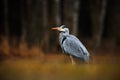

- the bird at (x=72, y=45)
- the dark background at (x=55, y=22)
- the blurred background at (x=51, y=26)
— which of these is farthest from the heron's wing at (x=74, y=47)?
the dark background at (x=55, y=22)

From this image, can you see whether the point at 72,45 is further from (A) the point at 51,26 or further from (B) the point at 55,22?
(A) the point at 51,26

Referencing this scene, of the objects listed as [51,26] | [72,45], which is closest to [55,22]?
[51,26]

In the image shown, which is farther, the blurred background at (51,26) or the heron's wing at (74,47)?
the blurred background at (51,26)

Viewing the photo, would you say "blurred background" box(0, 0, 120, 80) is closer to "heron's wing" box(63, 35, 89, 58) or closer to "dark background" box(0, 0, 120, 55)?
"dark background" box(0, 0, 120, 55)

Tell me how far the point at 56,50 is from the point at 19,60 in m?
1.68

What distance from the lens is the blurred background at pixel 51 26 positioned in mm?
13930

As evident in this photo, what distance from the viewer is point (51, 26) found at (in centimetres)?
1449

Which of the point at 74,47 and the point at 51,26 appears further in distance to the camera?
the point at 51,26

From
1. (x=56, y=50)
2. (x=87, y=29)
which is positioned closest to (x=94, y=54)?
(x=56, y=50)

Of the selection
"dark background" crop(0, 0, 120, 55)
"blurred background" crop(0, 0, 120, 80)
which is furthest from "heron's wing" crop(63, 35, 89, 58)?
"dark background" crop(0, 0, 120, 55)

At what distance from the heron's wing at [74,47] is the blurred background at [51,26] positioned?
19.3ft

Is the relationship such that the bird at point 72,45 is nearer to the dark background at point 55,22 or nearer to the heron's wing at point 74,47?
the heron's wing at point 74,47

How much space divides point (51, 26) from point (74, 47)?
7.84m

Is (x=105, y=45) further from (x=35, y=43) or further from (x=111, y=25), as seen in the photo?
(x=35, y=43)
